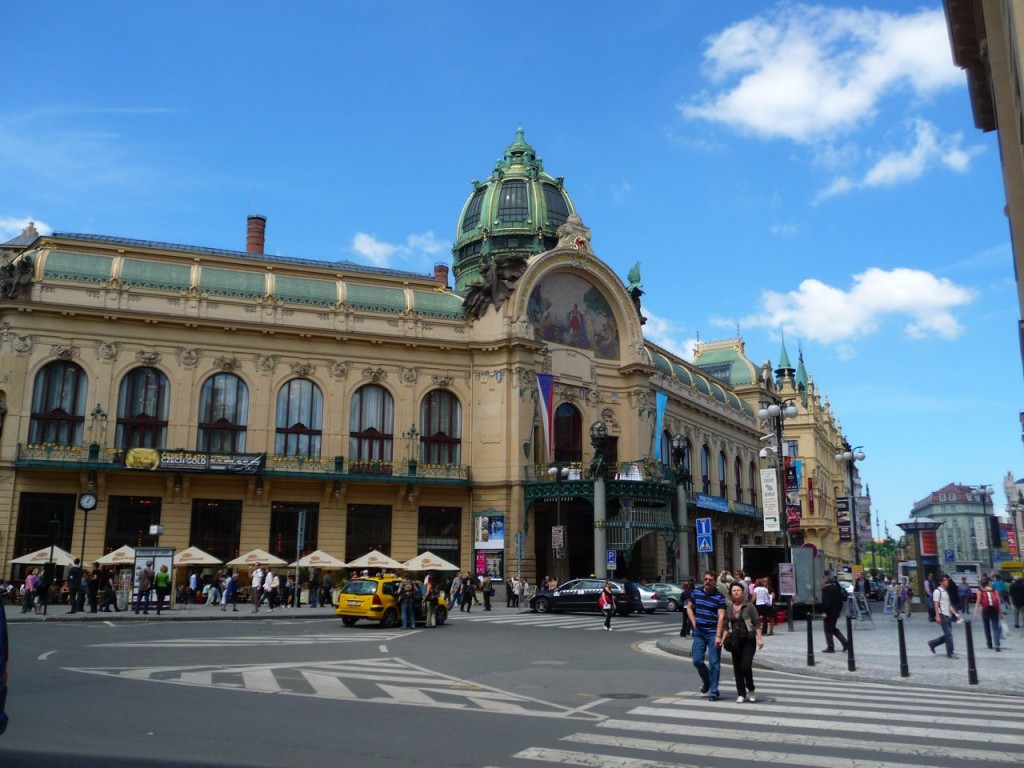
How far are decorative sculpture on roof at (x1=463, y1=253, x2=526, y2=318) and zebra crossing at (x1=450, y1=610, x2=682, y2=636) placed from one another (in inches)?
743

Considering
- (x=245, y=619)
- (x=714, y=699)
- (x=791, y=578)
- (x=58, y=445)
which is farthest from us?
(x=58, y=445)

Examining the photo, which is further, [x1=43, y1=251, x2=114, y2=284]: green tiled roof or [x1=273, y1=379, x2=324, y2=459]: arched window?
[x1=273, y1=379, x2=324, y2=459]: arched window

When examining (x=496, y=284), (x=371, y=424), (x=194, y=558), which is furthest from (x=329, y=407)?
(x=194, y=558)

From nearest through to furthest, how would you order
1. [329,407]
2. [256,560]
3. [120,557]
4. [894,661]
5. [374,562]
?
[894,661], [120,557], [256,560], [374,562], [329,407]

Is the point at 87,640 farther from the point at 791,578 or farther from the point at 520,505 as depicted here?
the point at 520,505

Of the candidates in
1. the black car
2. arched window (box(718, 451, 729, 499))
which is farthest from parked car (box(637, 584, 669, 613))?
arched window (box(718, 451, 729, 499))

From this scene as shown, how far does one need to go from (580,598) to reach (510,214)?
31724mm

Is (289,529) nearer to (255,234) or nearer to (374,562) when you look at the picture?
(374,562)

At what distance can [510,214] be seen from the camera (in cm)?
6122

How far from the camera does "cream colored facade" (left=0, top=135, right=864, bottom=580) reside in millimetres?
42625

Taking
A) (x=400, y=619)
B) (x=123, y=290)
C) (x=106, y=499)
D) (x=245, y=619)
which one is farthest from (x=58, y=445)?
→ (x=400, y=619)

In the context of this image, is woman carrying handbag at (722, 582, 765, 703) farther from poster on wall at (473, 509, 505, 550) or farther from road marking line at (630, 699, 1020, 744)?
poster on wall at (473, 509, 505, 550)

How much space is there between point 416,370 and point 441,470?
5.74 m

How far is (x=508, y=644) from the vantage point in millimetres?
22500
